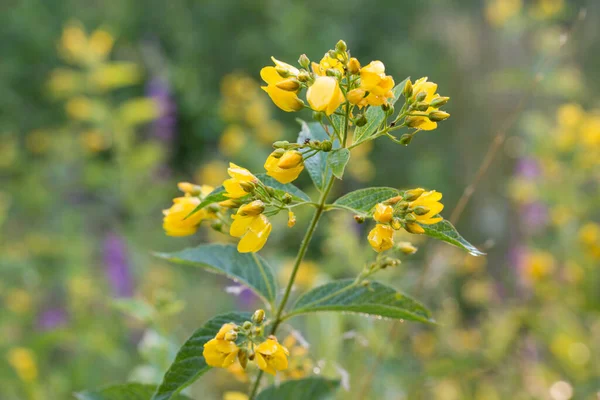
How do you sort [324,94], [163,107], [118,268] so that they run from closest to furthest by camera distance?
1. [324,94]
2. [118,268]
3. [163,107]

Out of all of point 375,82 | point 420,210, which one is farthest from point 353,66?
point 420,210

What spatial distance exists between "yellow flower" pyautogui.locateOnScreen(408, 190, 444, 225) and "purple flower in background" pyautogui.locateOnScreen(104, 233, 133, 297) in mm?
1559

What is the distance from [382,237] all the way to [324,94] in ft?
0.40

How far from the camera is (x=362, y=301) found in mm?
491

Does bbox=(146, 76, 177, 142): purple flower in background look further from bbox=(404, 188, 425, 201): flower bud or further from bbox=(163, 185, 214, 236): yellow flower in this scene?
bbox=(404, 188, 425, 201): flower bud

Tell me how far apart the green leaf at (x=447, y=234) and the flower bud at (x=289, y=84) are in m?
0.15

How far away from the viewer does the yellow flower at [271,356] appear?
438 millimetres

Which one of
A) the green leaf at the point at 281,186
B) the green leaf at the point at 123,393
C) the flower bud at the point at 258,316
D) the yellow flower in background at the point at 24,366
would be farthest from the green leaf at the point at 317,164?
the yellow flower in background at the point at 24,366

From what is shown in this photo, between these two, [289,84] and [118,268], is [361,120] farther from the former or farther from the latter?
[118,268]

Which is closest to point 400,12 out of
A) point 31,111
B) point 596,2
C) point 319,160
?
point 596,2

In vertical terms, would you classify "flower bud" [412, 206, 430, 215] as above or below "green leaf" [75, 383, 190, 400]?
above

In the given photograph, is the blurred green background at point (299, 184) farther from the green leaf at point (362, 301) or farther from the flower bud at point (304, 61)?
the flower bud at point (304, 61)

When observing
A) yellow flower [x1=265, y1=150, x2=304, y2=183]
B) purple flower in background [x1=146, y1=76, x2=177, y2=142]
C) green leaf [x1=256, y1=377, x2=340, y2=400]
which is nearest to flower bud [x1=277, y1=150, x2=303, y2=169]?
yellow flower [x1=265, y1=150, x2=304, y2=183]

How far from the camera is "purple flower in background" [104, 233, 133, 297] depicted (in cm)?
186
